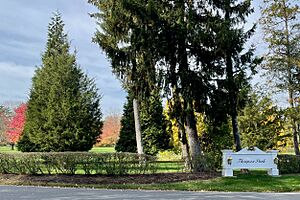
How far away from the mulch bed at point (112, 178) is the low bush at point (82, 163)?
13.8 inches

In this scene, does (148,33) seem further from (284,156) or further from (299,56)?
(299,56)

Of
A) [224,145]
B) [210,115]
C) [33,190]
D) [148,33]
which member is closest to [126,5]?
[148,33]

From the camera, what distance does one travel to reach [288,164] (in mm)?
13391

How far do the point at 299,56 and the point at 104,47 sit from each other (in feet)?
37.5

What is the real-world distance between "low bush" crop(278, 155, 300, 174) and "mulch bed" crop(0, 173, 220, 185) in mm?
2580

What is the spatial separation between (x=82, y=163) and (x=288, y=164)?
7.48 meters

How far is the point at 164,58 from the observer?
43.6 ft

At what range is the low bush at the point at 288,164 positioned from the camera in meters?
13.3

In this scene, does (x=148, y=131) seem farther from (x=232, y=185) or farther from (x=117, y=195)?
(x=117, y=195)

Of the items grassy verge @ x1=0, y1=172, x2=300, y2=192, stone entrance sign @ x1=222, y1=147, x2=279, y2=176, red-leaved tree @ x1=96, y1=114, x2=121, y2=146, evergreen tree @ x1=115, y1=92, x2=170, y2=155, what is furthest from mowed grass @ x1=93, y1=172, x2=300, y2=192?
red-leaved tree @ x1=96, y1=114, x2=121, y2=146

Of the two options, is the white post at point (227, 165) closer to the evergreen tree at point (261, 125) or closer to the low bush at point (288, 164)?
the low bush at point (288, 164)

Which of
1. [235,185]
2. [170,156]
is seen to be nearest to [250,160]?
[235,185]

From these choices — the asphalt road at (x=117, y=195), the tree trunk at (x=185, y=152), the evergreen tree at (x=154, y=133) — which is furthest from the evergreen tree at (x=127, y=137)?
the asphalt road at (x=117, y=195)

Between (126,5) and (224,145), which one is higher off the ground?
(126,5)
